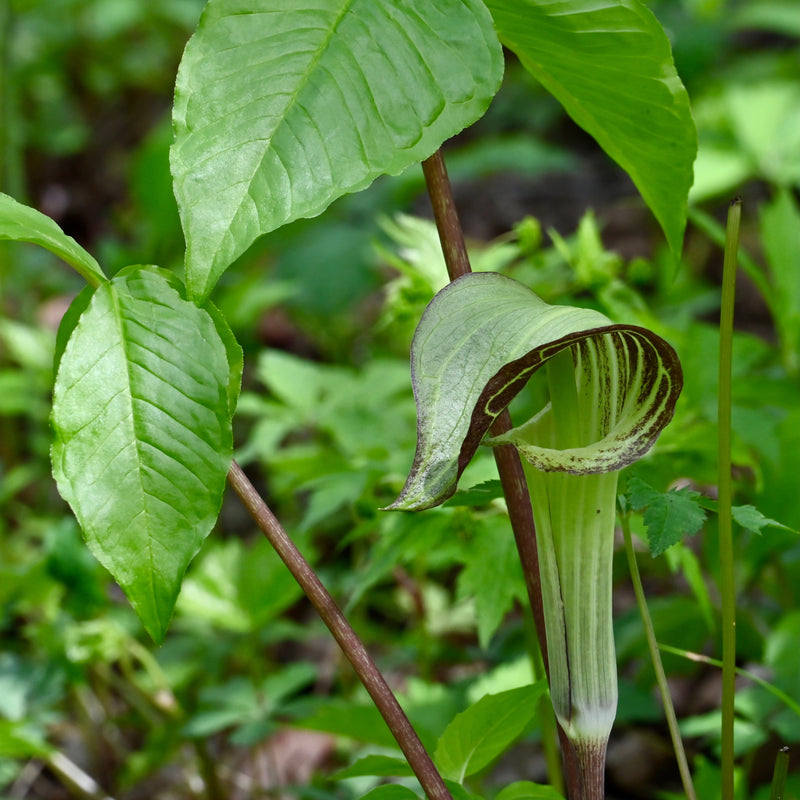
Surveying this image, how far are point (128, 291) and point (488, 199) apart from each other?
4.25 meters

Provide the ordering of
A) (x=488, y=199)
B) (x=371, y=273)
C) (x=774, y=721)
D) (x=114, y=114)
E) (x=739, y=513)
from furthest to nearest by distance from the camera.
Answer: (x=114, y=114)
(x=488, y=199)
(x=371, y=273)
(x=774, y=721)
(x=739, y=513)

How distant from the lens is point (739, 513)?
0.70 m

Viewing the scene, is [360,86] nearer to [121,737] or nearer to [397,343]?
[121,737]

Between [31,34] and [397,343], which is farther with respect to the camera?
[31,34]

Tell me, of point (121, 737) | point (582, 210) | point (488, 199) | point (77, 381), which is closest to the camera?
point (77, 381)

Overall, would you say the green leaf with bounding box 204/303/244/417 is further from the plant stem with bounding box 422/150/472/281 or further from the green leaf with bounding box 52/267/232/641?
the plant stem with bounding box 422/150/472/281

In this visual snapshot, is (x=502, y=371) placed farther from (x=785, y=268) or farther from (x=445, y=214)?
(x=785, y=268)

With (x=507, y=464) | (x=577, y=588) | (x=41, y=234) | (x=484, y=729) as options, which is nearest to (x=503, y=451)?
(x=507, y=464)

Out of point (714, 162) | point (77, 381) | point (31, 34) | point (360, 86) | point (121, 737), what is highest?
point (360, 86)

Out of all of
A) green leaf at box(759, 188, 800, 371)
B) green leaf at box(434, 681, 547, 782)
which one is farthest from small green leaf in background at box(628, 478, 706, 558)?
green leaf at box(759, 188, 800, 371)

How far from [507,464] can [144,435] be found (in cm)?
30

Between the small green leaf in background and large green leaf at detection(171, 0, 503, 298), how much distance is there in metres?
0.31

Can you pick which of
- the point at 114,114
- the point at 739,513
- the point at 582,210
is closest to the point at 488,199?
the point at 582,210

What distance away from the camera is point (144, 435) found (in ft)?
1.90
